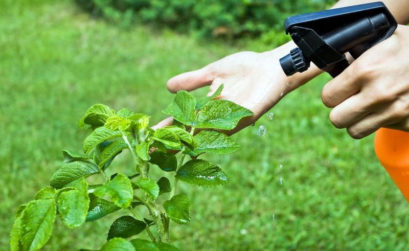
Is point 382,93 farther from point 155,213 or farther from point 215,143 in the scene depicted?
point 155,213

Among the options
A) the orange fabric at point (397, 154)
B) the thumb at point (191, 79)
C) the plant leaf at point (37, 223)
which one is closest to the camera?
the plant leaf at point (37, 223)

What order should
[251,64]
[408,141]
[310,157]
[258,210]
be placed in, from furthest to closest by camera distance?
[310,157] < [258,210] < [251,64] < [408,141]

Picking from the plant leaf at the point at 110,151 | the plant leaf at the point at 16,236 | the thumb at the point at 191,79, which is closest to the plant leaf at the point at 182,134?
the plant leaf at the point at 110,151

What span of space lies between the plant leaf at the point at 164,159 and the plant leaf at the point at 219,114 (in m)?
0.10

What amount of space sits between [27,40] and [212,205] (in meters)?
3.21

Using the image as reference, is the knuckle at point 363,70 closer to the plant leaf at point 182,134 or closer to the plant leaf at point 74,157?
the plant leaf at point 182,134

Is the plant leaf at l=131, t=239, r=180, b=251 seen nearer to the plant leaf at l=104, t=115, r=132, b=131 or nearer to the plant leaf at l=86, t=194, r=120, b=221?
the plant leaf at l=86, t=194, r=120, b=221

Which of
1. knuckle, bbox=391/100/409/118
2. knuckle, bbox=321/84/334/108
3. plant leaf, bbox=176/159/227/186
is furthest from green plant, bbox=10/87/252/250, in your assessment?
knuckle, bbox=391/100/409/118

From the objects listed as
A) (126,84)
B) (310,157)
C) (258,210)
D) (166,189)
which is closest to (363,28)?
(166,189)

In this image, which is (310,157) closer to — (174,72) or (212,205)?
(212,205)

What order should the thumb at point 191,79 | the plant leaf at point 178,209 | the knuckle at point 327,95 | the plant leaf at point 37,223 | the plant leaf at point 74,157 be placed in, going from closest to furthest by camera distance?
the plant leaf at point 37,223, the plant leaf at point 178,209, the plant leaf at point 74,157, the knuckle at point 327,95, the thumb at point 191,79

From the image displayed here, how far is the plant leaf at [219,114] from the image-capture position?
131 centimetres

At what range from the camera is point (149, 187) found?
1095 millimetres

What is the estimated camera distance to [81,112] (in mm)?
3996
